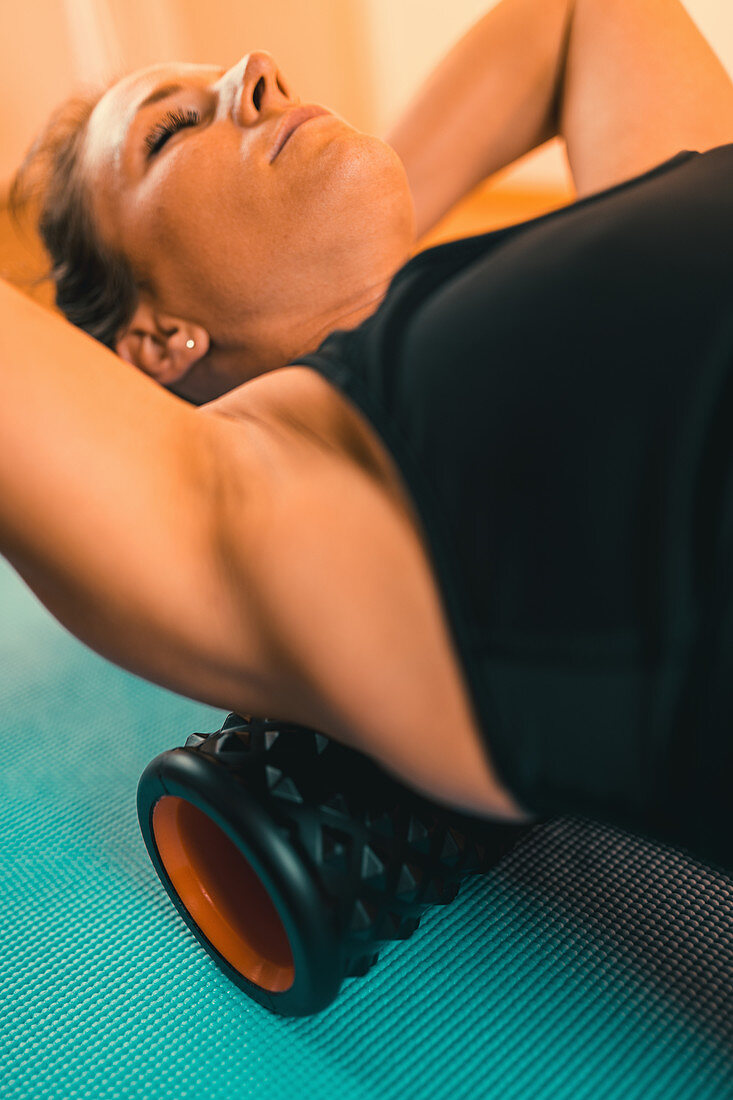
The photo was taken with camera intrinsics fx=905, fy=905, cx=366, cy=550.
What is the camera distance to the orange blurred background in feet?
11.0

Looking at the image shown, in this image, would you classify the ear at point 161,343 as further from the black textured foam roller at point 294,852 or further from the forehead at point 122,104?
the black textured foam roller at point 294,852

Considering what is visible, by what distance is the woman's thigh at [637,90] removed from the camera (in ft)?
3.63

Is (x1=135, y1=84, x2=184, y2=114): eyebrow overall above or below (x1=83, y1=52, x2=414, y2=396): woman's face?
above

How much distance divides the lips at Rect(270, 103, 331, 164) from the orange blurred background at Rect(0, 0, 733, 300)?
7.27 ft

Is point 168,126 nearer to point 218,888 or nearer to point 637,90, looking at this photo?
point 637,90

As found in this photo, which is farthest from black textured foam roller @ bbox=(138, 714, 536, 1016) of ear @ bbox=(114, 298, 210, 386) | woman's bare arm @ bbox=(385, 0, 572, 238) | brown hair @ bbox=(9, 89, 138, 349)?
woman's bare arm @ bbox=(385, 0, 572, 238)

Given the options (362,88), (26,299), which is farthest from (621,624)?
(362,88)

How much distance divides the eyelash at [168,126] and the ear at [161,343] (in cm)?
19

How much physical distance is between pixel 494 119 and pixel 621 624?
3.51ft

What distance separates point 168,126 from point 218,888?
892mm

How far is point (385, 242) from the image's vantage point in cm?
110

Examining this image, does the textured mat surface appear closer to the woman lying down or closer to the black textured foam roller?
the black textured foam roller

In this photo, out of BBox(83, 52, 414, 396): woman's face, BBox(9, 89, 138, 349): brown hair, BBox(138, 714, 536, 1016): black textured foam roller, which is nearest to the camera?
BBox(138, 714, 536, 1016): black textured foam roller

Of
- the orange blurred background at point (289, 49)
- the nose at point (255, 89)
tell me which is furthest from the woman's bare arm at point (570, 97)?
the orange blurred background at point (289, 49)
